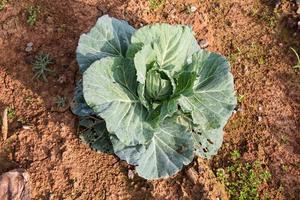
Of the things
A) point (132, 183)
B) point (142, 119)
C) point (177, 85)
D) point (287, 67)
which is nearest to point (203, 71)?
point (177, 85)

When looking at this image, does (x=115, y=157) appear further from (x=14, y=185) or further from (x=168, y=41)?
(x=168, y=41)

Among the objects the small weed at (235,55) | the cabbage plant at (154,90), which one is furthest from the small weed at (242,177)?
the small weed at (235,55)

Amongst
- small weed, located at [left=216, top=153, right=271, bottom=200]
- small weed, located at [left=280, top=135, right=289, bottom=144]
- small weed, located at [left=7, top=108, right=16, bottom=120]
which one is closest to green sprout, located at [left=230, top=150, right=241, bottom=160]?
small weed, located at [left=216, top=153, right=271, bottom=200]

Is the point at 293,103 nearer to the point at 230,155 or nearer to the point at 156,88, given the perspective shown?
the point at 230,155

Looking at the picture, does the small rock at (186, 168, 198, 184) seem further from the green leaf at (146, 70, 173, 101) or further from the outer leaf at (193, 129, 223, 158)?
the green leaf at (146, 70, 173, 101)

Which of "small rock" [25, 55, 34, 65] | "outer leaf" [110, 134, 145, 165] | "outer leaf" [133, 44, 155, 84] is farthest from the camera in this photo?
"small rock" [25, 55, 34, 65]
